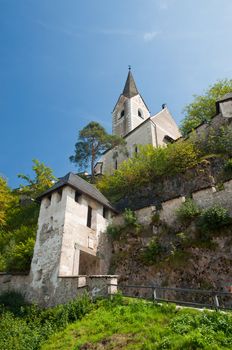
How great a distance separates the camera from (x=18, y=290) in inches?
637

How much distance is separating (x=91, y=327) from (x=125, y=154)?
2345 cm

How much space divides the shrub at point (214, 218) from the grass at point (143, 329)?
532 centimetres

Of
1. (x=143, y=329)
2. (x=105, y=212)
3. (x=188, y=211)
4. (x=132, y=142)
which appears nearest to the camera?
(x=143, y=329)

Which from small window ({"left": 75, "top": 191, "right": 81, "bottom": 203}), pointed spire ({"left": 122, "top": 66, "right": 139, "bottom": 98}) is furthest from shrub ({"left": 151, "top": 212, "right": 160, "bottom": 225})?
pointed spire ({"left": 122, "top": 66, "right": 139, "bottom": 98})

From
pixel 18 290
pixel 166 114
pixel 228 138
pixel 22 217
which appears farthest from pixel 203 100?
pixel 18 290

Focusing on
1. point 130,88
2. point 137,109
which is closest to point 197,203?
point 137,109

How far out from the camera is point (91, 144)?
3058cm

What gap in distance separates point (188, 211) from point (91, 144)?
1637 centimetres

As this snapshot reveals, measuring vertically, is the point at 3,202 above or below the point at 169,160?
below

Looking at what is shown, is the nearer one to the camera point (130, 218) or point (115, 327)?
point (115, 327)

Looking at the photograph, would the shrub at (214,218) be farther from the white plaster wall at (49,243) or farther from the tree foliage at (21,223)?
the tree foliage at (21,223)

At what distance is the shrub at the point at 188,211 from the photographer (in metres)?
16.0

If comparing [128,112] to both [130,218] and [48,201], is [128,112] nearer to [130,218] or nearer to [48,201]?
[48,201]

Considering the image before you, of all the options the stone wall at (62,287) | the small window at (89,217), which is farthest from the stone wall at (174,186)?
the stone wall at (62,287)
